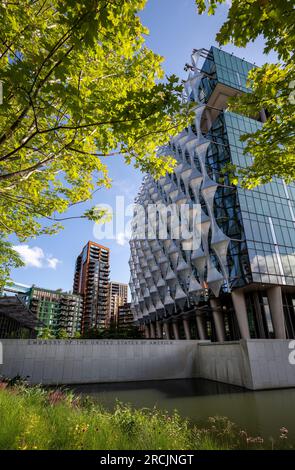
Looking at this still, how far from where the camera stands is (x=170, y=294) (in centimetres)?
4591

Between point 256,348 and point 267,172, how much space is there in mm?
10948

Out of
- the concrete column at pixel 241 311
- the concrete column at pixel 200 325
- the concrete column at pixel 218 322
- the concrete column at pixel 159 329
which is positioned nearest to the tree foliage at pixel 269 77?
the concrete column at pixel 241 311

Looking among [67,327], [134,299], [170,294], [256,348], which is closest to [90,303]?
[67,327]

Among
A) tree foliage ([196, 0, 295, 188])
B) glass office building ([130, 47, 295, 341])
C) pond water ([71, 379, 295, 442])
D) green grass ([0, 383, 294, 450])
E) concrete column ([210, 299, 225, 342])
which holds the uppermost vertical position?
glass office building ([130, 47, 295, 341])

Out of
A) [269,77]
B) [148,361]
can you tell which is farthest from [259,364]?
[269,77]

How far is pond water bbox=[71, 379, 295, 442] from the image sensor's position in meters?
7.34

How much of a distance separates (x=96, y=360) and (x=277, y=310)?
67.7 ft

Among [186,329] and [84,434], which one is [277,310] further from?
[84,434]

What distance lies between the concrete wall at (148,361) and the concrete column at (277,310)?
41.1 feet

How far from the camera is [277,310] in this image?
2812 cm

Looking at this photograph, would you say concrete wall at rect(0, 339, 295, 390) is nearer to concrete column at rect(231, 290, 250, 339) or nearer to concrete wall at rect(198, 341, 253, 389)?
concrete wall at rect(198, 341, 253, 389)

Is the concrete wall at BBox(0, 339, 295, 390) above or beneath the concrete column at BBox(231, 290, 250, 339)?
beneath

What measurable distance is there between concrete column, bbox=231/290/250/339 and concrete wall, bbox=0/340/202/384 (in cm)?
1049

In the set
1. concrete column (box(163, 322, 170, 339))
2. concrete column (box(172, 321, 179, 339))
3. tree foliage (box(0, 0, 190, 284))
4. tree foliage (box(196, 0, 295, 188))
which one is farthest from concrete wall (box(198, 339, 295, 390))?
concrete column (box(163, 322, 170, 339))
